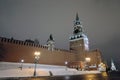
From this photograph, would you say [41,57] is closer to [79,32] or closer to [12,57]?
[12,57]

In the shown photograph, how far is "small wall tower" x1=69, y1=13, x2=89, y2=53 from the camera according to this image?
6836 centimetres

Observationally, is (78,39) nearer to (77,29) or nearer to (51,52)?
(77,29)

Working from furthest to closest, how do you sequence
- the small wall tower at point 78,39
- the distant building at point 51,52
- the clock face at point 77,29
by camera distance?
the clock face at point 77,29, the small wall tower at point 78,39, the distant building at point 51,52

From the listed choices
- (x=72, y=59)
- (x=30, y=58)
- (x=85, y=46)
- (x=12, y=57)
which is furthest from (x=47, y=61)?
(x=85, y=46)

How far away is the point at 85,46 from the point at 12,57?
42.1 meters

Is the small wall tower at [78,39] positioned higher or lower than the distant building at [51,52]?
higher

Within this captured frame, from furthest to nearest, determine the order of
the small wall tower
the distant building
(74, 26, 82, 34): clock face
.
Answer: (74, 26, 82, 34): clock face → the small wall tower → the distant building

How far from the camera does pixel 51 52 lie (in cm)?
4922

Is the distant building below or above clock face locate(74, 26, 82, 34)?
below

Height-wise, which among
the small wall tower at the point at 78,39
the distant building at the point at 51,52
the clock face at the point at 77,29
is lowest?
the distant building at the point at 51,52

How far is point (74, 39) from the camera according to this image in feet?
237

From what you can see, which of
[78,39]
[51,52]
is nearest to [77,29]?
[78,39]

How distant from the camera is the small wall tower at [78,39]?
68.4 metres

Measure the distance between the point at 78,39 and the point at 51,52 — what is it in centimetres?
2528
